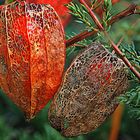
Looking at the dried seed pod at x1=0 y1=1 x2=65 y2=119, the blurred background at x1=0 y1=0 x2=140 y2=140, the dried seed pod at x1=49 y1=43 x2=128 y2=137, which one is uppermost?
the dried seed pod at x1=0 y1=1 x2=65 y2=119

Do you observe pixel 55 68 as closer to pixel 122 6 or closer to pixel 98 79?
pixel 98 79

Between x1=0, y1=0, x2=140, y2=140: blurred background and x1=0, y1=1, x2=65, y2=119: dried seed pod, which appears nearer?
x1=0, y1=1, x2=65, y2=119: dried seed pod

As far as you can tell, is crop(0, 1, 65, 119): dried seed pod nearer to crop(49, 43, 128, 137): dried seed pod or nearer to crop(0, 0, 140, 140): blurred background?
crop(49, 43, 128, 137): dried seed pod

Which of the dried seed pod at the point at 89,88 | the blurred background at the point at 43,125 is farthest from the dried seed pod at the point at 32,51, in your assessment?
the blurred background at the point at 43,125

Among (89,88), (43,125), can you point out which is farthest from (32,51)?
(43,125)

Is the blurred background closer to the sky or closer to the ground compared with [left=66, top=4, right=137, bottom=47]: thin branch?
closer to the ground

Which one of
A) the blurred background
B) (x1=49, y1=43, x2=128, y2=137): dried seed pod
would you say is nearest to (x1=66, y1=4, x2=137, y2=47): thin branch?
(x1=49, y1=43, x2=128, y2=137): dried seed pod

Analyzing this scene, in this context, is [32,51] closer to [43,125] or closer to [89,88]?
[89,88]
